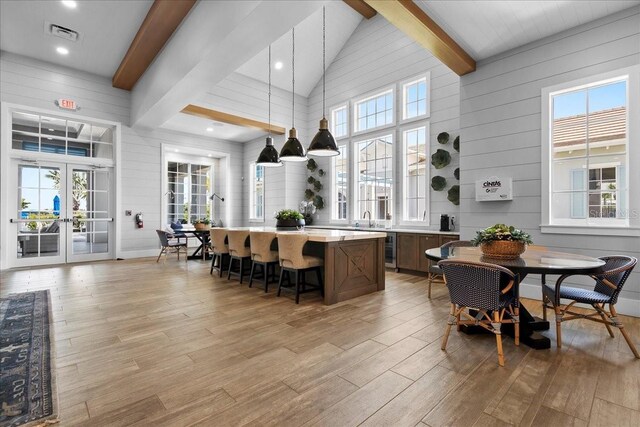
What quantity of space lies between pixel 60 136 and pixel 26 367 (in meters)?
6.10

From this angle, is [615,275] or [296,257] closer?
[615,275]

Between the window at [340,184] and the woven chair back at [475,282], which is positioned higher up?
the window at [340,184]

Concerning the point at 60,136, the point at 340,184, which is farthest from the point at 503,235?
the point at 60,136

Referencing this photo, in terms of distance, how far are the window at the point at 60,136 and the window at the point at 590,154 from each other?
8.37 meters

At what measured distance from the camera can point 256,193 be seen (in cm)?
957

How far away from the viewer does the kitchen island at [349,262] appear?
12.4ft

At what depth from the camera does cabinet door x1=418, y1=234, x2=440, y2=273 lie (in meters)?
5.31

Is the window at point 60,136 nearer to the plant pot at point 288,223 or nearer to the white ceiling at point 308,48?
the white ceiling at point 308,48

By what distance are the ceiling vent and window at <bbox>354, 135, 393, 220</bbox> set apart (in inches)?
221

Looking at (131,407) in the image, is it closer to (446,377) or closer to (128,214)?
(446,377)

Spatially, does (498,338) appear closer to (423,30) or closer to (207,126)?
(423,30)

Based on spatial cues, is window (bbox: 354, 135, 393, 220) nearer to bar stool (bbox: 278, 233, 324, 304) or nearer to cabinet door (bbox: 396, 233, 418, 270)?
cabinet door (bbox: 396, 233, 418, 270)

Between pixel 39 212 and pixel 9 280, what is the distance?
181 centimetres

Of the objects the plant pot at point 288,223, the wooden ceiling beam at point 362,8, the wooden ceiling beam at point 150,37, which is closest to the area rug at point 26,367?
the plant pot at point 288,223
